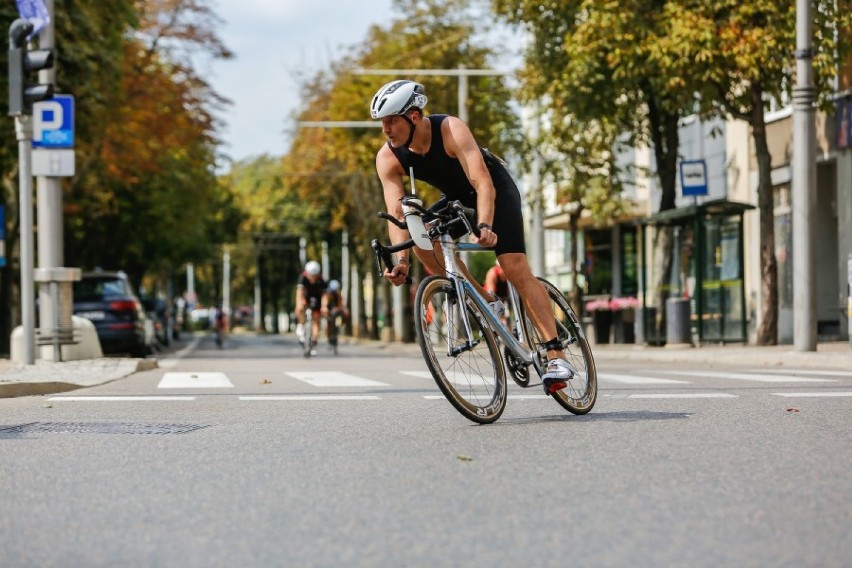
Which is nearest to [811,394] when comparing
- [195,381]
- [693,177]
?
[195,381]

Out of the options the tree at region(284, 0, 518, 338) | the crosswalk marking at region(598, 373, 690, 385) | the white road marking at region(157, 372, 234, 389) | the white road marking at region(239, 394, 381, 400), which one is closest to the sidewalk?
the white road marking at region(157, 372, 234, 389)

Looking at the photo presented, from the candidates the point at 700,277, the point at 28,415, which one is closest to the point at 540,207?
the point at 700,277

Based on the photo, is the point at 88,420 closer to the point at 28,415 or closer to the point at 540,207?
the point at 28,415

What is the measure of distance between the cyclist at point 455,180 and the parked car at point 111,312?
768 inches

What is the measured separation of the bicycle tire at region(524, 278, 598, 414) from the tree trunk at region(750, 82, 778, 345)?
53.9ft

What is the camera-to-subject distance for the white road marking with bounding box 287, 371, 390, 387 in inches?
530

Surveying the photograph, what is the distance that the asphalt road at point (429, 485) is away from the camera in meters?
4.68

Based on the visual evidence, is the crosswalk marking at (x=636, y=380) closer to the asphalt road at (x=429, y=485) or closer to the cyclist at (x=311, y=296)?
the asphalt road at (x=429, y=485)

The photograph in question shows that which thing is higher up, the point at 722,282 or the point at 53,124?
the point at 53,124

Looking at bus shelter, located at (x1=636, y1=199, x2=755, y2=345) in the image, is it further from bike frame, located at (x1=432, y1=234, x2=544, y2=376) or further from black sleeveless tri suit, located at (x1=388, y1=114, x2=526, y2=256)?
black sleeveless tri suit, located at (x1=388, y1=114, x2=526, y2=256)

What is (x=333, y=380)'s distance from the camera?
1455 cm

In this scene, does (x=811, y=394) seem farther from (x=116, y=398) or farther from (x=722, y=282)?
(x=722, y=282)

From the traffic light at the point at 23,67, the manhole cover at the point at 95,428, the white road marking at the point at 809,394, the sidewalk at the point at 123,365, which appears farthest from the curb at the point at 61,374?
the white road marking at the point at 809,394

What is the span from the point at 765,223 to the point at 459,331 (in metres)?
17.8
